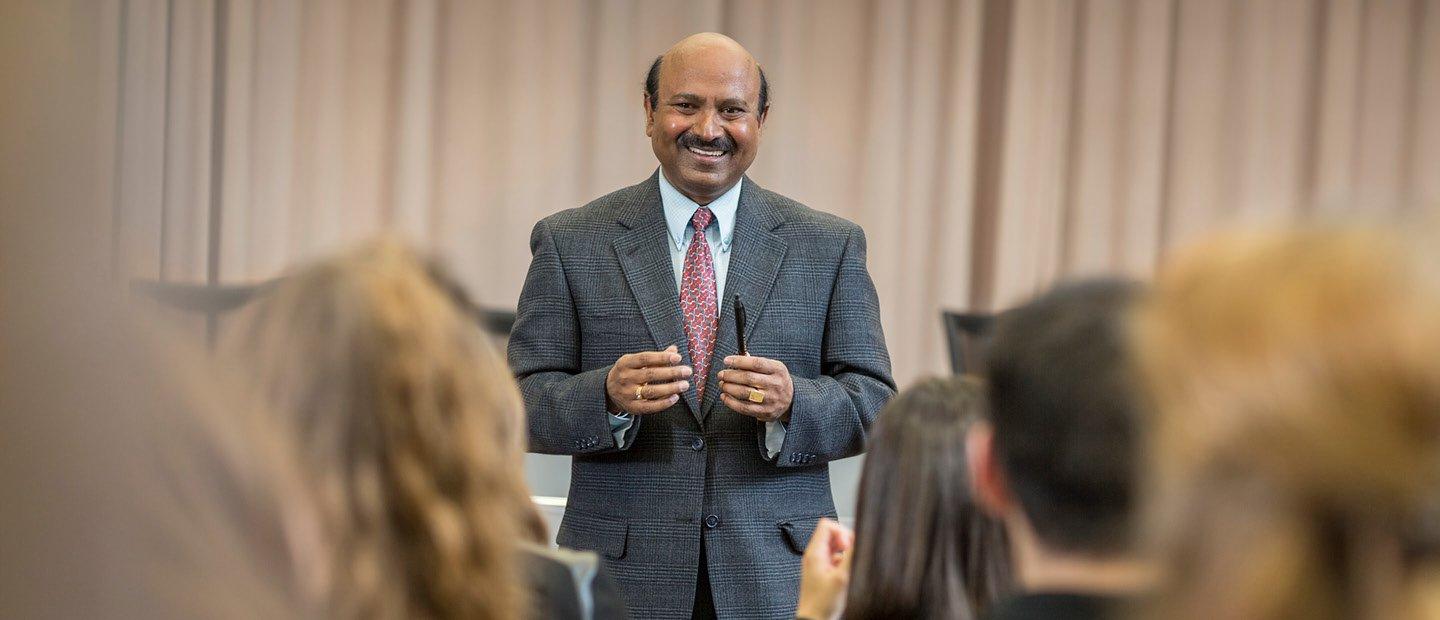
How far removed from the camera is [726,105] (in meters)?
2.40

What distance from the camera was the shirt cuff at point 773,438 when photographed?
2.23 m

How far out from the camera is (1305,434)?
0.62 metres

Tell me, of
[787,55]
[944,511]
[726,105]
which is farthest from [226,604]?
[787,55]

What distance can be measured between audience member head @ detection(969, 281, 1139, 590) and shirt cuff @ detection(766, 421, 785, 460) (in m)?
1.17

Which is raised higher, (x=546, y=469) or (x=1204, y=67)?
(x=1204, y=67)

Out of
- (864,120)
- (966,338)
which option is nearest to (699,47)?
(966,338)

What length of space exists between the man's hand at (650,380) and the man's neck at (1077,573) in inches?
43.8

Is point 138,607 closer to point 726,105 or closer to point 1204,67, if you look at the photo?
point 726,105

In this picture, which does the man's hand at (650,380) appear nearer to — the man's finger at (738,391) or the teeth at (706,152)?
the man's finger at (738,391)

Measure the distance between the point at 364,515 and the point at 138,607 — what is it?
1.31 ft

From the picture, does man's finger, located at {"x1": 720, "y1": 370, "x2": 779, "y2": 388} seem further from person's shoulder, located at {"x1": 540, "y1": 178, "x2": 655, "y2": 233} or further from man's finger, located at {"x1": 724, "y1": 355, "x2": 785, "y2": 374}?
person's shoulder, located at {"x1": 540, "y1": 178, "x2": 655, "y2": 233}

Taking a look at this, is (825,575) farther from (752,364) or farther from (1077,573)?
(752,364)

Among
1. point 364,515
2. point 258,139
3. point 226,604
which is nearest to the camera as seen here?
point 226,604

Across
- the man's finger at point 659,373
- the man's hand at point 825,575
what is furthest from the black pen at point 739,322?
the man's hand at point 825,575
